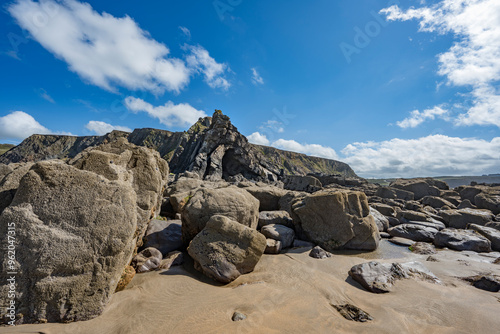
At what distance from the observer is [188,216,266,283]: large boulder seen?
6.27 m

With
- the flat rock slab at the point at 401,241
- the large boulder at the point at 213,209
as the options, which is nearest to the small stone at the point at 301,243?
the large boulder at the point at 213,209

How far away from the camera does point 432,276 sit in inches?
278

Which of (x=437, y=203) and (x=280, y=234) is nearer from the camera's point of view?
(x=280, y=234)

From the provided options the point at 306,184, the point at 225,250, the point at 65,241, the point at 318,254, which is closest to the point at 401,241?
the point at 318,254

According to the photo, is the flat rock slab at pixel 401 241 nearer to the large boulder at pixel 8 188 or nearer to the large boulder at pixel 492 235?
the large boulder at pixel 492 235

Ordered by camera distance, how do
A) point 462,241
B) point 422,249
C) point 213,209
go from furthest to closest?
point 462,241
point 422,249
point 213,209

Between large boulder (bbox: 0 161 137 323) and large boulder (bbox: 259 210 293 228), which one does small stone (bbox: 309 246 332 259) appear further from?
large boulder (bbox: 0 161 137 323)

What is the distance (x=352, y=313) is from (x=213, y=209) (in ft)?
17.5

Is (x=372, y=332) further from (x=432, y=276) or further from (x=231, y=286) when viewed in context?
(x=432, y=276)

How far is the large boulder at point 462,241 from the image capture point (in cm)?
1112

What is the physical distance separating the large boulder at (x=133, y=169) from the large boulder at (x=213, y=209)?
1.57 m

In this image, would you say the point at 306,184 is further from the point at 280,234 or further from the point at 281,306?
the point at 281,306

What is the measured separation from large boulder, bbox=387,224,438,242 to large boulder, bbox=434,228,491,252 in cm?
89

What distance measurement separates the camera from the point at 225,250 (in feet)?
21.4
